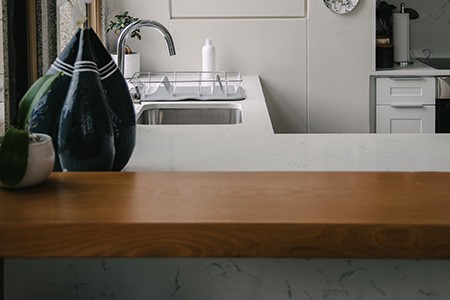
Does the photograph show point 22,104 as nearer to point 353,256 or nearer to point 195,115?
point 353,256

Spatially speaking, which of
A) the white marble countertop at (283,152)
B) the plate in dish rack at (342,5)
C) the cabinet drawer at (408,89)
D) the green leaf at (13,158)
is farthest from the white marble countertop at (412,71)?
the green leaf at (13,158)

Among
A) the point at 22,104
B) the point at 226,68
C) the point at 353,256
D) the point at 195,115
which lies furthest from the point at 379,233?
the point at 226,68

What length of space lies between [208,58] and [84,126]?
284 centimetres

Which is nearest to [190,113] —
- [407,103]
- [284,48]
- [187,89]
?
[187,89]

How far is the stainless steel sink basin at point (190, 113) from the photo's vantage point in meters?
3.35

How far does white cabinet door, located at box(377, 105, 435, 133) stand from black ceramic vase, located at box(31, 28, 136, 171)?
3058 mm

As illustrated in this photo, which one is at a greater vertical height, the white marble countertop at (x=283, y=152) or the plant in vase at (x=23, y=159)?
the plant in vase at (x=23, y=159)

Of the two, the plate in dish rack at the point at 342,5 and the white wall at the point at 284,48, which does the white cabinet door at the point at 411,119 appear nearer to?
the white wall at the point at 284,48

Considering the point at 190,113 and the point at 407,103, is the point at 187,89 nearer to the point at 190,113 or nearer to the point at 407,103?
the point at 190,113

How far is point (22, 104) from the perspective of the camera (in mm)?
1355

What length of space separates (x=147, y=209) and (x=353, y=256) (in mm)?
275

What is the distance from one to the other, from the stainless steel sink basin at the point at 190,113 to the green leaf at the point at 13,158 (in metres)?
2.14

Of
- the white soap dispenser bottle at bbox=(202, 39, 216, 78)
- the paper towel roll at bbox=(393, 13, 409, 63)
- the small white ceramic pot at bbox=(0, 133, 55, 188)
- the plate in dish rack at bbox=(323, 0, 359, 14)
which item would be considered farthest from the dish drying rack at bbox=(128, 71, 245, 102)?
the small white ceramic pot at bbox=(0, 133, 55, 188)

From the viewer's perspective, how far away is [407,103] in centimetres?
437
